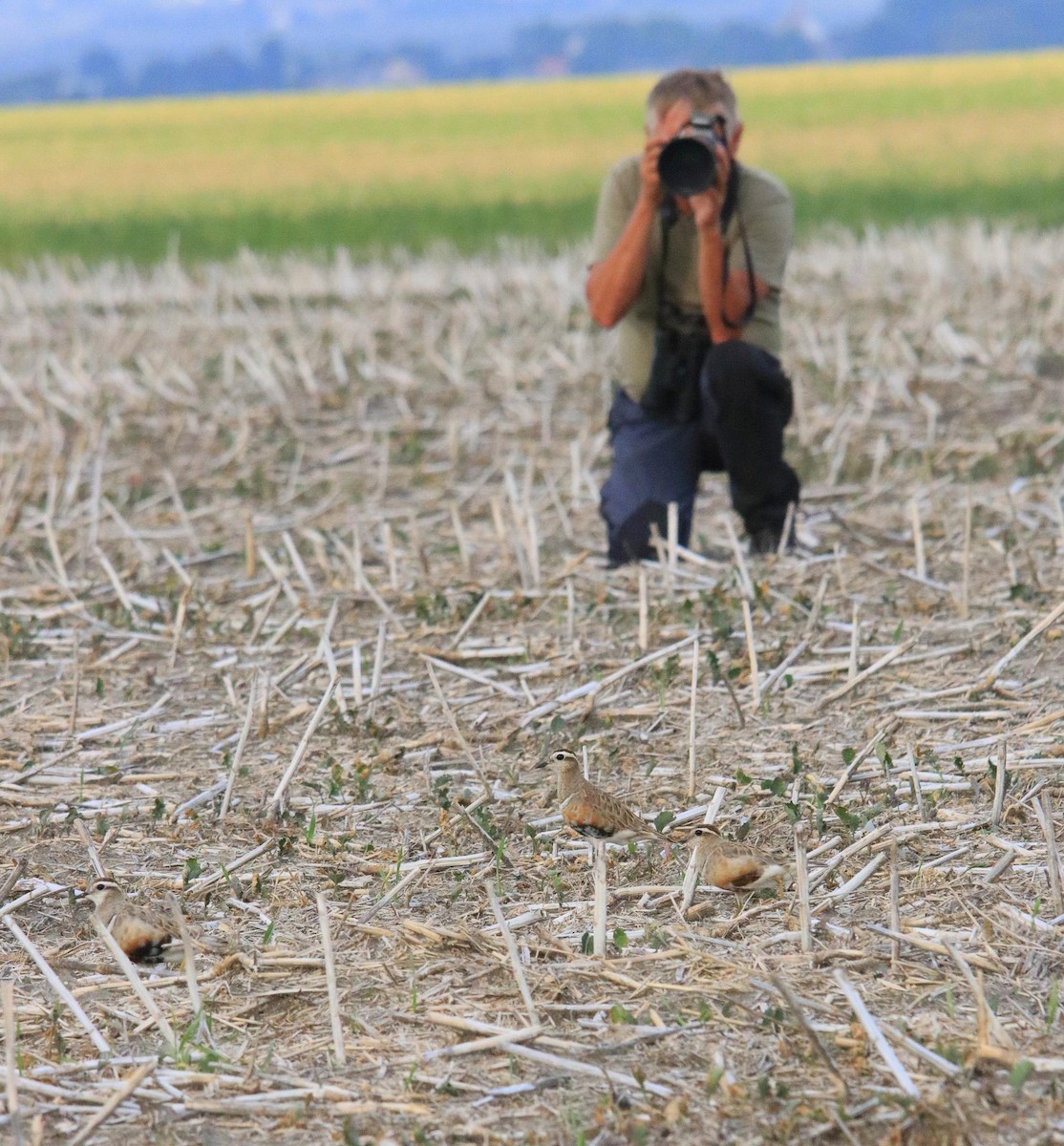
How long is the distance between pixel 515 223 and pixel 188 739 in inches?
488

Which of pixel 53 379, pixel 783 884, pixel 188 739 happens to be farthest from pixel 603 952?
pixel 53 379

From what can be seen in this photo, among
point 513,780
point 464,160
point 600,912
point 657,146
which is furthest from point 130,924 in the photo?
point 464,160

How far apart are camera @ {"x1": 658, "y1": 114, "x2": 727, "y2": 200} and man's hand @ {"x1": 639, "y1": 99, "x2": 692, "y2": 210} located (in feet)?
0.07

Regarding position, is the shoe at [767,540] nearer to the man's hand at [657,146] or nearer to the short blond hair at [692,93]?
the man's hand at [657,146]

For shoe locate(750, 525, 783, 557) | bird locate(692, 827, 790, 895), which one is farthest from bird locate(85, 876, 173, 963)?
shoe locate(750, 525, 783, 557)

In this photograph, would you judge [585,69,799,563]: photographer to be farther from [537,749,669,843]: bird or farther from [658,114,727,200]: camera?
[537,749,669,843]: bird

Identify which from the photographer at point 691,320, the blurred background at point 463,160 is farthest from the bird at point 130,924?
the blurred background at point 463,160

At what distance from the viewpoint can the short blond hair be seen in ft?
17.1

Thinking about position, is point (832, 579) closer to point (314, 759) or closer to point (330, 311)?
point (314, 759)

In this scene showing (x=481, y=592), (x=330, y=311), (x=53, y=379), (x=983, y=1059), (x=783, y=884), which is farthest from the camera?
(x=330, y=311)

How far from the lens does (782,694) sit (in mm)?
4449

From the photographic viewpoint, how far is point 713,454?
230 inches

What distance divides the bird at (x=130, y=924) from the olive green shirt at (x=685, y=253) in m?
2.82

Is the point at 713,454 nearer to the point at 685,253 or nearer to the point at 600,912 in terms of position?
the point at 685,253
